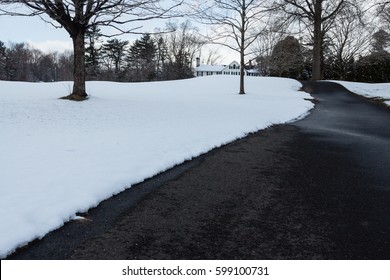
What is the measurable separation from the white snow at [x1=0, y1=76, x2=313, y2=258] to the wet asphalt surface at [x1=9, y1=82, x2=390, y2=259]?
262 millimetres

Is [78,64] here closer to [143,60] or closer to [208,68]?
[143,60]

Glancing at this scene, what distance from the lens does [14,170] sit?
451cm

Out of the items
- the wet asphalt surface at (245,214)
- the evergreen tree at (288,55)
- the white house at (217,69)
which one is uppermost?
the white house at (217,69)

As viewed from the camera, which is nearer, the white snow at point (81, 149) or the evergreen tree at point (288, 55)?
the white snow at point (81, 149)

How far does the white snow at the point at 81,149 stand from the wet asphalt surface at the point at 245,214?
26 centimetres

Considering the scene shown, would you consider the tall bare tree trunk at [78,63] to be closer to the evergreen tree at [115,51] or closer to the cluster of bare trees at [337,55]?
the cluster of bare trees at [337,55]

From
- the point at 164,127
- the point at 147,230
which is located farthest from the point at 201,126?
the point at 147,230

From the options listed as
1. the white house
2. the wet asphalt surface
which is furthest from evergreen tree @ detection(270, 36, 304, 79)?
the white house

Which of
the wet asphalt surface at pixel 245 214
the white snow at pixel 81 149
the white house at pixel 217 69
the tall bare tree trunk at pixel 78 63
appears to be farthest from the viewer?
the white house at pixel 217 69

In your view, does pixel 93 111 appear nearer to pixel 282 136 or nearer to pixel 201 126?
pixel 201 126

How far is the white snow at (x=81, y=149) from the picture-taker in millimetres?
3434

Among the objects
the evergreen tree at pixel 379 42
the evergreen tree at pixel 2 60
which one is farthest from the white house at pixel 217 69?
the evergreen tree at pixel 2 60

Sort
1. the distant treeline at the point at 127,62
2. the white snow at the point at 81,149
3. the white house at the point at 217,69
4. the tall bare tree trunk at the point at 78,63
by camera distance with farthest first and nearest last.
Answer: the white house at the point at 217,69, the distant treeline at the point at 127,62, the tall bare tree trunk at the point at 78,63, the white snow at the point at 81,149
